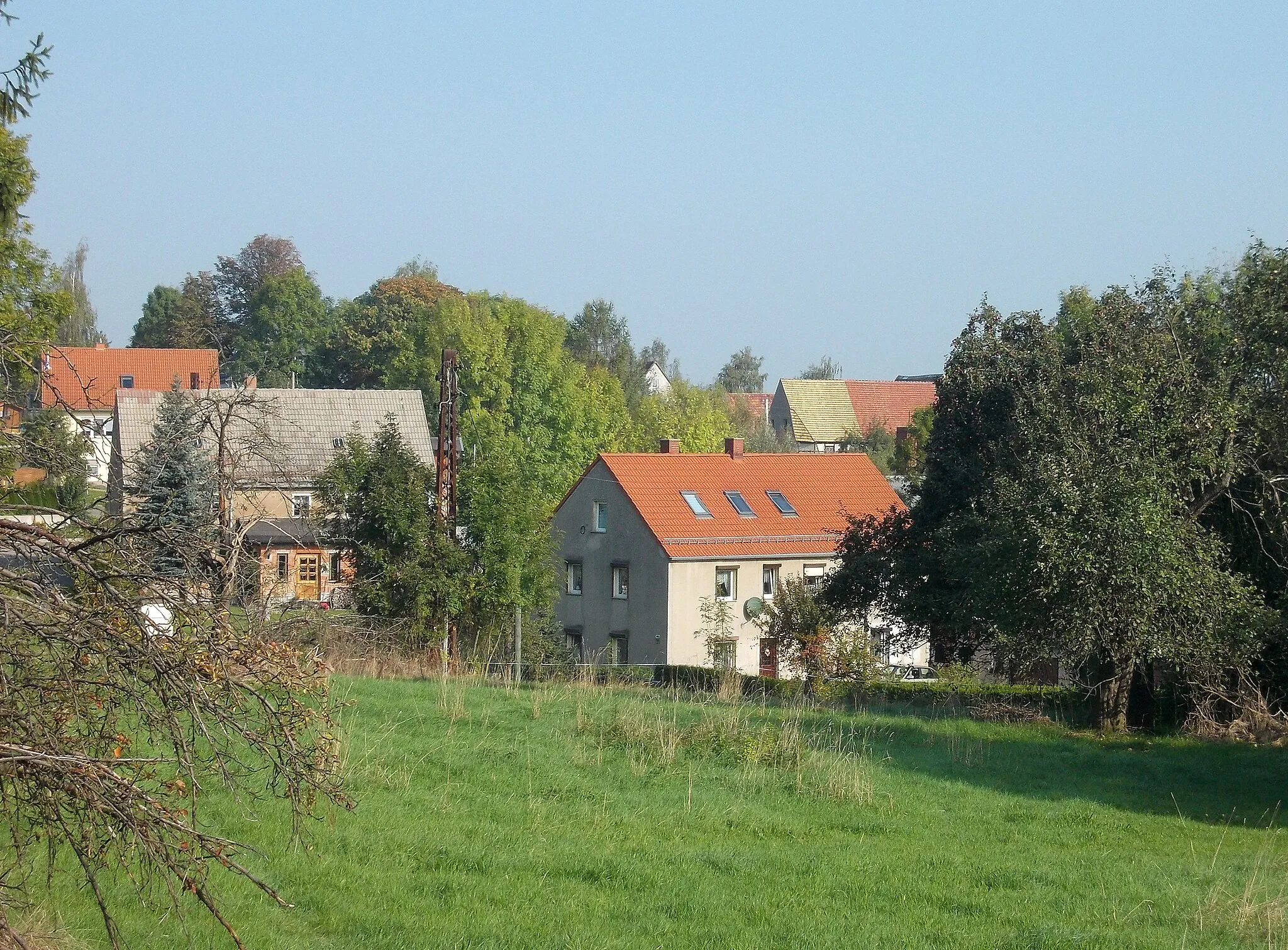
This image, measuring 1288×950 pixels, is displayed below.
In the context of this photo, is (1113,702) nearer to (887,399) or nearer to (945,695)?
(945,695)

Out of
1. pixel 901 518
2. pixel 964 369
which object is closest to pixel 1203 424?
pixel 964 369

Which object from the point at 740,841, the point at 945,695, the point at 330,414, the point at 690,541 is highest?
the point at 330,414

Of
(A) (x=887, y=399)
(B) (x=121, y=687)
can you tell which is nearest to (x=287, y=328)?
(A) (x=887, y=399)

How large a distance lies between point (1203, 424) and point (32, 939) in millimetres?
18007

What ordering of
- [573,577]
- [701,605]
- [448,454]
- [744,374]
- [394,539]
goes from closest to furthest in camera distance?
[448,454] < [394,539] < [701,605] < [573,577] < [744,374]

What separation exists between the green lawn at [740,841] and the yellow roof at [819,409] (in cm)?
7951

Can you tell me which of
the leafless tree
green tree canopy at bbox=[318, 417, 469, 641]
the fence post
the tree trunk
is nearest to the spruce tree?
the leafless tree

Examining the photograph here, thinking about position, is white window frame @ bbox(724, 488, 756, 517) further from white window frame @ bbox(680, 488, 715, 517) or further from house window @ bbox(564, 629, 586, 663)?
house window @ bbox(564, 629, 586, 663)

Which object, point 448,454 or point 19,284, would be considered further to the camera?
point 448,454

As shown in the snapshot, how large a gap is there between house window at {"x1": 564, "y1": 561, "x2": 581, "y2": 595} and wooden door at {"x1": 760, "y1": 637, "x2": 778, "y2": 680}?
8307 mm

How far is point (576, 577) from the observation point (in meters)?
48.2

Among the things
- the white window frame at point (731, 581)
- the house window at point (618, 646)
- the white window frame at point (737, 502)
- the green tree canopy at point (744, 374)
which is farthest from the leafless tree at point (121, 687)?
the green tree canopy at point (744, 374)

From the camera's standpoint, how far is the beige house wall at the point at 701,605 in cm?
4278

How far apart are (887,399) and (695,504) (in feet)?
192
